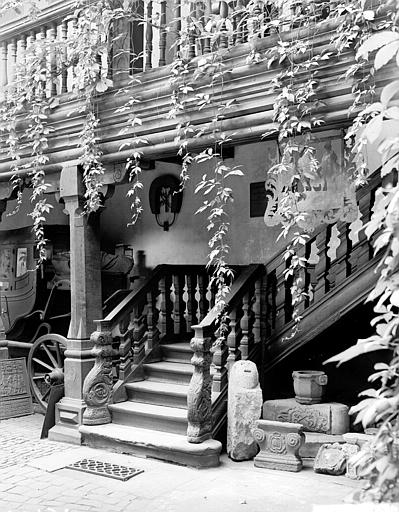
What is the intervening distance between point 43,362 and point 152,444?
320 centimetres

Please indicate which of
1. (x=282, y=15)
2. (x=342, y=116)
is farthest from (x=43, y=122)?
(x=342, y=116)

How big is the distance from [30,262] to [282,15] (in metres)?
6.32

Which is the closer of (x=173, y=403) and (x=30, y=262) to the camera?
(x=173, y=403)

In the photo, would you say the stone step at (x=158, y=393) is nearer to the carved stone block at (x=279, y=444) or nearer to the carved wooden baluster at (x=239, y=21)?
the carved stone block at (x=279, y=444)

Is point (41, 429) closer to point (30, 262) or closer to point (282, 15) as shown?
point (30, 262)

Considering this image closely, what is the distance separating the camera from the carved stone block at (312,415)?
21.2 feet

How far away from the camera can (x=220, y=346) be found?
6.99m

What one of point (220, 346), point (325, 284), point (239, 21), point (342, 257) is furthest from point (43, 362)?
point (239, 21)

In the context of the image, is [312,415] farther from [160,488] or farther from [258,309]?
[160,488]

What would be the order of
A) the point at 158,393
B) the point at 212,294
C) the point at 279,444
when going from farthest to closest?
the point at 212,294 < the point at 158,393 < the point at 279,444

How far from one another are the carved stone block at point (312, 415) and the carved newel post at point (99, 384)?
1.80 metres

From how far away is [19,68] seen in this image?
26.0 feet

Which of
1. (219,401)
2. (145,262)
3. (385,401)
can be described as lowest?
(219,401)

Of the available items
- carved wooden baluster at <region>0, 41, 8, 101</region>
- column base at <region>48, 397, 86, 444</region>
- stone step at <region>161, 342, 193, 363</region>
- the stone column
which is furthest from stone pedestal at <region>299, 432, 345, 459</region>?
carved wooden baluster at <region>0, 41, 8, 101</region>
